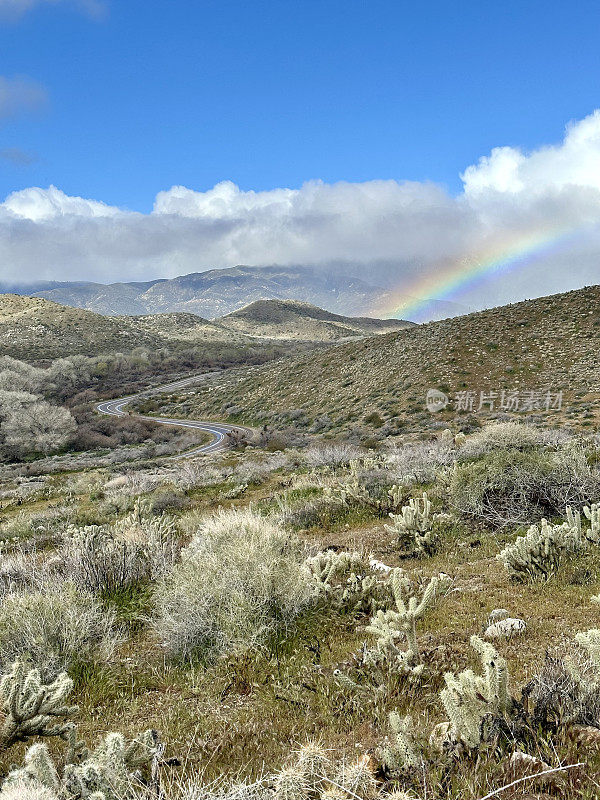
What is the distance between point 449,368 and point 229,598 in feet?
114

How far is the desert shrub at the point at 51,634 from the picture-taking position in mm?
4094

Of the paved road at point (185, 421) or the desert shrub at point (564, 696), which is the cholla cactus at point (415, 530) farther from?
the paved road at point (185, 421)

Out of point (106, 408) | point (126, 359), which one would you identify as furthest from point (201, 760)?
point (126, 359)

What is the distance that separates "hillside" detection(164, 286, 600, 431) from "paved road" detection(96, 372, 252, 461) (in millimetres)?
3642

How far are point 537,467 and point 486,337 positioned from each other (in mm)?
35168

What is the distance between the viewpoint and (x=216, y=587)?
15.5 feet

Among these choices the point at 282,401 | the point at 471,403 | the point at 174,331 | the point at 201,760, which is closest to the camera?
the point at 201,760

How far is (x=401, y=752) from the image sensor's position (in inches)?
95.6

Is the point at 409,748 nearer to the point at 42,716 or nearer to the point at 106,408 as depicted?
the point at 42,716

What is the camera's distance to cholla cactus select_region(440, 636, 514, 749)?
2535 millimetres

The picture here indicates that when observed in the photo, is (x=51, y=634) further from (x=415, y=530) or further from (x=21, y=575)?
(x=415, y=530)

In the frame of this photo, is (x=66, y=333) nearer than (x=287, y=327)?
Yes

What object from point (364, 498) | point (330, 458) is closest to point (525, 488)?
point (364, 498)

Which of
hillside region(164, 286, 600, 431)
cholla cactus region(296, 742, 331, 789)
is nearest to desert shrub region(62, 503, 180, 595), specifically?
cholla cactus region(296, 742, 331, 789)
